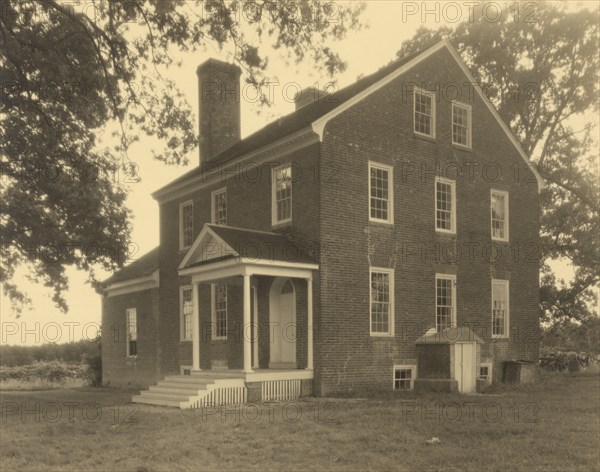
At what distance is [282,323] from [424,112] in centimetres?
775

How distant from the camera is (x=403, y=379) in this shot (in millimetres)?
19656

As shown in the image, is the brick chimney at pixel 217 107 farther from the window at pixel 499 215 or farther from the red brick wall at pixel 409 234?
the window at pixel 499 215

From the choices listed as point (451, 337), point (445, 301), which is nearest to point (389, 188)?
point (445, 301)

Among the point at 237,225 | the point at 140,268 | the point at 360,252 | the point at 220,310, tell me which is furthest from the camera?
the point at 140,268

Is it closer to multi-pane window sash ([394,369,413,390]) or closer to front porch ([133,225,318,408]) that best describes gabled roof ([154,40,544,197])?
front porch ([133,225,318,408])

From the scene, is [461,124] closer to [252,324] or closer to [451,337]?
[451,337]

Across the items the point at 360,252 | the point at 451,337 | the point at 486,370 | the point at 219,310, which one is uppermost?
the point at 360,252

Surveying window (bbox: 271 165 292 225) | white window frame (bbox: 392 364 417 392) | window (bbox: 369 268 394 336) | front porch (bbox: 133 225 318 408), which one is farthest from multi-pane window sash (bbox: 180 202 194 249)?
white window frame (bbox: 392 364 417 392)

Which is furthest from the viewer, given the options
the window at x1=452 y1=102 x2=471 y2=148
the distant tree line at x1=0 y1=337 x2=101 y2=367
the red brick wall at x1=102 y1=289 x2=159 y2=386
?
the distant tree line at x1=0 y1=337 x2=101 y2=367

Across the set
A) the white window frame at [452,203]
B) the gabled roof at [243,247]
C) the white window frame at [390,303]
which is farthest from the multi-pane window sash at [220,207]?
the white window frame at [452,203]

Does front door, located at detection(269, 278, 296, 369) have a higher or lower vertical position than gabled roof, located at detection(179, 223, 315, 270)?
lower

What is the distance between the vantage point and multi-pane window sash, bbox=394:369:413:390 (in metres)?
19.5

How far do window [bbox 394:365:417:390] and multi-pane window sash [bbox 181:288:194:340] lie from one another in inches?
301

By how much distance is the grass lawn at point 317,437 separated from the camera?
9602mm
